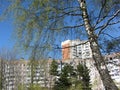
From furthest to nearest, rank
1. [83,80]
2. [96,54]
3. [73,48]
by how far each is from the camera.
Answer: [83,80], [73,48], [96,54]

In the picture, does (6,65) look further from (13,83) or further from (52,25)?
(52,25)

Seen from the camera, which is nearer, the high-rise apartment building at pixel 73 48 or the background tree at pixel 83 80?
the high-rise apartment building at pixel 73 48

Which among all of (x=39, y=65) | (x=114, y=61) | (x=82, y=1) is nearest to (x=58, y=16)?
(x=82, y=1)

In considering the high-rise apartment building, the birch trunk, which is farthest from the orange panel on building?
the birch trunk

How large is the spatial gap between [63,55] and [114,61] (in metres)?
1.68

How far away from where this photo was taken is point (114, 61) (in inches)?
302

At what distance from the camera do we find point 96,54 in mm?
6492

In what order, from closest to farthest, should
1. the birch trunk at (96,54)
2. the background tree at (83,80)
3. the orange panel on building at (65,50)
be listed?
1. the birch trunk at (96,54)
2. the orange panel on building at (65,50)
3. the background tree at (83,80)

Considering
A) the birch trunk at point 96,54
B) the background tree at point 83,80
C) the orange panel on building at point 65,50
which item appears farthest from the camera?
the background tree at point 83,80

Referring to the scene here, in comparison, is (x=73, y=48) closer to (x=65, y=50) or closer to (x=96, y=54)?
(x=65, y=50)

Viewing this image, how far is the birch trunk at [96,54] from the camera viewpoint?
20.6 feet

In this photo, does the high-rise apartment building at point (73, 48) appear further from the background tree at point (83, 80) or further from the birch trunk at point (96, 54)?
the background tree at point (83, 80)

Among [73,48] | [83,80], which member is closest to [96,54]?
[73,48]

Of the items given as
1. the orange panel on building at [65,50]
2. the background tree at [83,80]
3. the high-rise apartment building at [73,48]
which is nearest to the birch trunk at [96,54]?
the high-rise apartment building at [73,48]
